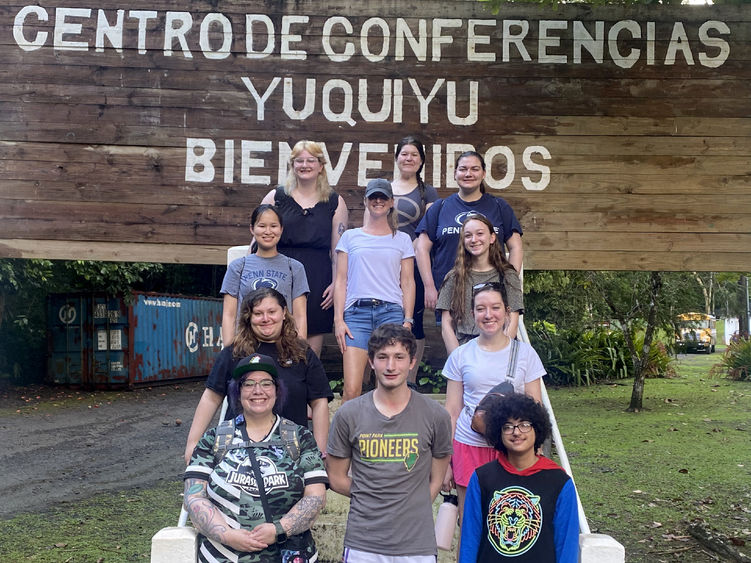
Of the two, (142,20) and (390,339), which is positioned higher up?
(142,20)

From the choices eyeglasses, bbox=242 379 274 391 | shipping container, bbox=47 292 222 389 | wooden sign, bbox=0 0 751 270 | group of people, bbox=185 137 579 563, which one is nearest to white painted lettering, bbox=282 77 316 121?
wooden sign, bbox=0 0 751 270

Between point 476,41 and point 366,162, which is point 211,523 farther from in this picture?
point 476,41

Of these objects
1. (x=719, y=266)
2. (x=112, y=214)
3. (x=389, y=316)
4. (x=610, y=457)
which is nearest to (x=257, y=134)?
(x=112, y=214)

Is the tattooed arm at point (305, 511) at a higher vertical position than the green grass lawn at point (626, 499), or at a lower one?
higher

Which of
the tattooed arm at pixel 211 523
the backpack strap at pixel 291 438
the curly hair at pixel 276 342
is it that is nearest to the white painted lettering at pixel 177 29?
the curly hair at pixel 276 342

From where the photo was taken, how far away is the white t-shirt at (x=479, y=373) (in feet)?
11.5

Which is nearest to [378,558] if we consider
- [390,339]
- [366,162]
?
[390,339]

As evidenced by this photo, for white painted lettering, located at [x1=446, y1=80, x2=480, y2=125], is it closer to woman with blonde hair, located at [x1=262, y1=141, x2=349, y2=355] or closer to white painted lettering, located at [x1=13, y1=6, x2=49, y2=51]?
woman with blonde hair, located at [x1=262, y1=141, x2=349, y2=355]

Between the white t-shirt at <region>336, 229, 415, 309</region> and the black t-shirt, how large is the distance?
2.26 ft

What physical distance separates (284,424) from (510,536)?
Answer: 3.27ft

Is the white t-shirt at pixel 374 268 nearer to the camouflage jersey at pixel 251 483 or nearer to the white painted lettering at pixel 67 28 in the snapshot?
the camouflage jersey at pixel 251 483

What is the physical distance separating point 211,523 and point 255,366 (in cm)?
63

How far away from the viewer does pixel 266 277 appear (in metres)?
4.14

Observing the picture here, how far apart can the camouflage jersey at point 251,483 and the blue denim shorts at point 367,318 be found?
1.10 metres
